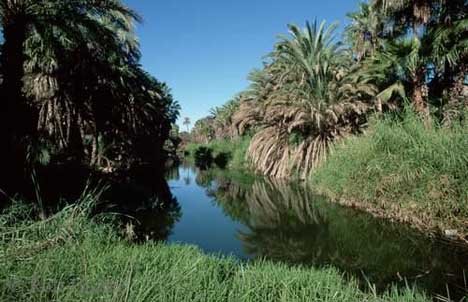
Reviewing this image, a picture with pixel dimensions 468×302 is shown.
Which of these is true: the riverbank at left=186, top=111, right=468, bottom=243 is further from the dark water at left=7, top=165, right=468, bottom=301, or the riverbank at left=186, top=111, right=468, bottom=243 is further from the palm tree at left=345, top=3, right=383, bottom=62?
the palm tree at left=345, top=3, right=383, bottom=62

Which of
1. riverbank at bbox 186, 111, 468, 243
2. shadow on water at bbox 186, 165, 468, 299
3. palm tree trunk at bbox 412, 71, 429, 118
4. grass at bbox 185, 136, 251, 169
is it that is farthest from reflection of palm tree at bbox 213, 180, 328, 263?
grass at bbox 185, 136, 251, 169

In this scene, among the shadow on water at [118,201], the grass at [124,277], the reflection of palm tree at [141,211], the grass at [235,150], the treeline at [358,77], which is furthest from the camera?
the grass at [235,150]

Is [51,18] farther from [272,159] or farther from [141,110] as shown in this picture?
[272,159]

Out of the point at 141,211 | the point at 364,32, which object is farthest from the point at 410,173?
the point at 364,32

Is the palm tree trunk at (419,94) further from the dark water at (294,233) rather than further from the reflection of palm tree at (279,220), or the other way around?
the reflection of palm tree at (279,220)

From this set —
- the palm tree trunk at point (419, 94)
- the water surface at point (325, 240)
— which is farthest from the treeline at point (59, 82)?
the palm tree trunk at point (419, 94)

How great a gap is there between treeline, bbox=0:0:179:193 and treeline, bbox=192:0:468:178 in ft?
27.5

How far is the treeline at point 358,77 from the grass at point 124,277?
794cm

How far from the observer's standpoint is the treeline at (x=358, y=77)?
44.0 feet

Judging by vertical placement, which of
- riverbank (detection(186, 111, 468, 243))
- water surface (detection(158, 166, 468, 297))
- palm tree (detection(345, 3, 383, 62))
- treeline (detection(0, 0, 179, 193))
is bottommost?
water surface (detection(158, 166, 468, 297))

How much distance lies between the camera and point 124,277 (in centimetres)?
397

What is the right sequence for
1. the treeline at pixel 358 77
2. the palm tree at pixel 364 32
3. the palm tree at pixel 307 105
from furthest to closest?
the palm tree at pixel 364 32, the palm tree at pixel 307 105, the treeline at pixel 358 77

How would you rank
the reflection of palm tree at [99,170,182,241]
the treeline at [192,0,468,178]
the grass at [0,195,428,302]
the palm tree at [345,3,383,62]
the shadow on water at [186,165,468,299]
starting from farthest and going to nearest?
the palm tree at [345,3,383,62] → the treeline at [192,0,468,178] → the reflection of palm tree at [99,170,182,241] → the shadow on water at [186,165,468,299] → the grass at [0,195,428,302]

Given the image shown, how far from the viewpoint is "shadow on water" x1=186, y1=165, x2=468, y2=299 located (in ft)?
18.2
